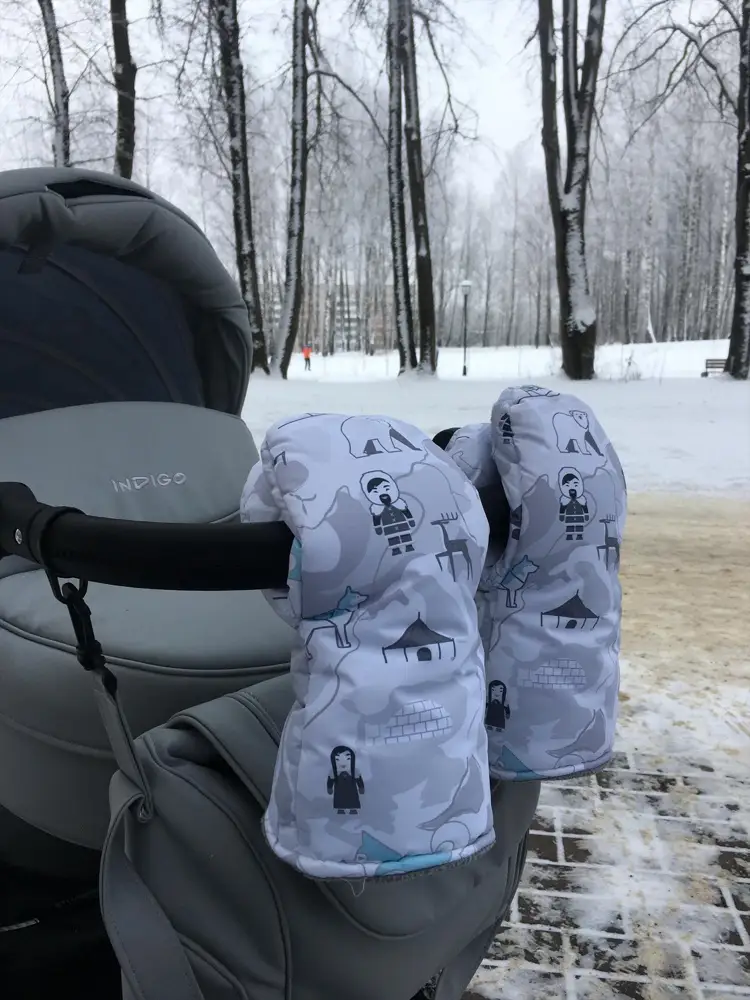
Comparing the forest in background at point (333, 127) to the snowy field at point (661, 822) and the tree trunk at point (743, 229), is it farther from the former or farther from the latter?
the snowy field at point (661, 822)

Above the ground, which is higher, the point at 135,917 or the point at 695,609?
the point at 135,917

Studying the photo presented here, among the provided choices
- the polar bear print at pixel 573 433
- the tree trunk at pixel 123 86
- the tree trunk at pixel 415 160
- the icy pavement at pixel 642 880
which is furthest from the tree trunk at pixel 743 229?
the polar bear print at pixel 573 433

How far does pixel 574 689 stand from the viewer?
29.3 inches

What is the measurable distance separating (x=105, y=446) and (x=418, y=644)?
1.04 m

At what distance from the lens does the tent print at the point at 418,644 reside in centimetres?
58

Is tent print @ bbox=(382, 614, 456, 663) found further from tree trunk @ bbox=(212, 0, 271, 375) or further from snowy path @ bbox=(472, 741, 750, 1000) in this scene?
tree trunk @ bbox=(212, 0, 271, 375)

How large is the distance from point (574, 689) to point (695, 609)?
213 cm

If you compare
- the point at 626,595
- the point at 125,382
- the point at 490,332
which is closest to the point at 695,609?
the point at 626,595

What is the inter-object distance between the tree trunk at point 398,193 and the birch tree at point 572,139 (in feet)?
5.69

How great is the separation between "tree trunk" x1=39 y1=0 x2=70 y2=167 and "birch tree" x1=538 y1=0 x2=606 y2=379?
4830 mm

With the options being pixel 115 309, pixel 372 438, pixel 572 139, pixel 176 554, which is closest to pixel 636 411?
pixel 572 139

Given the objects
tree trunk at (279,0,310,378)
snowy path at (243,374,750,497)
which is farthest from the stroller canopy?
tree trunk at (279,0,310,378)

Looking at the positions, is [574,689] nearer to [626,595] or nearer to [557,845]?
[557,845]

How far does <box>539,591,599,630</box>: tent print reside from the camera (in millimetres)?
738
